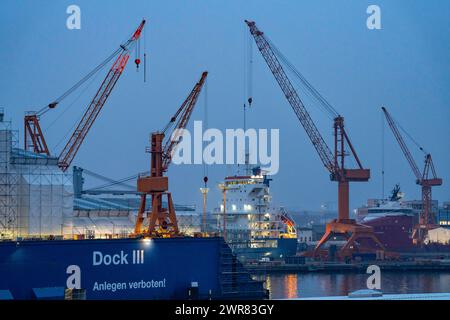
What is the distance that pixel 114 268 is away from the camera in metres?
24.8

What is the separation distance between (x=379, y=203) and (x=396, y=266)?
77.8 feet

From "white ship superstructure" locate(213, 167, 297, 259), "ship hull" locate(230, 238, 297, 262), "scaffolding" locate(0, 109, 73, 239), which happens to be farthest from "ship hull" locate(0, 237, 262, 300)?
"white ship superstructure" locate(213, 167, 297, 259)

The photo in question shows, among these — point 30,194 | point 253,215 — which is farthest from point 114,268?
point 253,215

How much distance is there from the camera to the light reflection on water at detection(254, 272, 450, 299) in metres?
40.3

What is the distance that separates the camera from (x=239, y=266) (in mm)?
28188

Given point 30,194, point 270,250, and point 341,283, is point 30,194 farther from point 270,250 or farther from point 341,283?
point 270,250

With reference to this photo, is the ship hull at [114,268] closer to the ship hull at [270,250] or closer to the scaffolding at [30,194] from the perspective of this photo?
the scaffolding at [30,194]

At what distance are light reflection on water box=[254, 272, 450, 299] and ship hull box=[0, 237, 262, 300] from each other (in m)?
10.5

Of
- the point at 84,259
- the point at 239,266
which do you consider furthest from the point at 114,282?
the point at 239,266

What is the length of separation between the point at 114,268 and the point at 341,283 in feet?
77.9

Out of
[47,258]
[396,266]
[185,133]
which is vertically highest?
[185,133]

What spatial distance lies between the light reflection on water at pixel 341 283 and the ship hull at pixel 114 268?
34.3 feet

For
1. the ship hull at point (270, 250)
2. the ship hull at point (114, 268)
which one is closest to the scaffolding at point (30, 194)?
the ship hull at point (114, 268)
